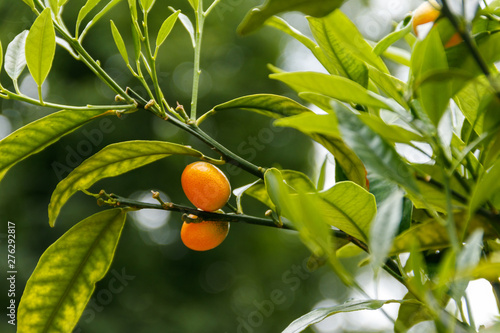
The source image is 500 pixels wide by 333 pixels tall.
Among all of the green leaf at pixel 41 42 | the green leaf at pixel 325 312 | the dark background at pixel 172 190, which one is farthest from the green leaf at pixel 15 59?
the dark background at pixel 172 190

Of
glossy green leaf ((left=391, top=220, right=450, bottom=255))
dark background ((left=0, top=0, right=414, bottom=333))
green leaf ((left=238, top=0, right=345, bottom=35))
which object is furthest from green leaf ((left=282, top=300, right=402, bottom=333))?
dark background ((left=0, top=0, right=414, bottom=333))

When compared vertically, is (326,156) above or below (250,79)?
above

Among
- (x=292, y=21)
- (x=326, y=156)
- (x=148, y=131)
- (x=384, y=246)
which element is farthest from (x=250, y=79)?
(x=384, y=246)

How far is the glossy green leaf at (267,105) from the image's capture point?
331 millimetres

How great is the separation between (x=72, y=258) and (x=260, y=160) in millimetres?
3233

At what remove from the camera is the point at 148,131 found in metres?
3.40

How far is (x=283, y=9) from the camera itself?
168 mm

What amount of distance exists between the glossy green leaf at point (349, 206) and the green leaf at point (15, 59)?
0.24m

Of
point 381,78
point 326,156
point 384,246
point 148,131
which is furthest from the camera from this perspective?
point 148,131

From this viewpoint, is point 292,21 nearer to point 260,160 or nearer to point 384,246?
point 260,160

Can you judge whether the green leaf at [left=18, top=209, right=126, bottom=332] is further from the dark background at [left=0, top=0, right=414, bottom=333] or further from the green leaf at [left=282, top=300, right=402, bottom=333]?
the dark background at [left=0, top=0, right=414, bottom=333]

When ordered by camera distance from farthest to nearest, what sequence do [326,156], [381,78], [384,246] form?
[326,156], [381,78], [384,246]

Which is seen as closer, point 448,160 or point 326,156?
point 448,160

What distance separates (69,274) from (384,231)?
0.81 feet
